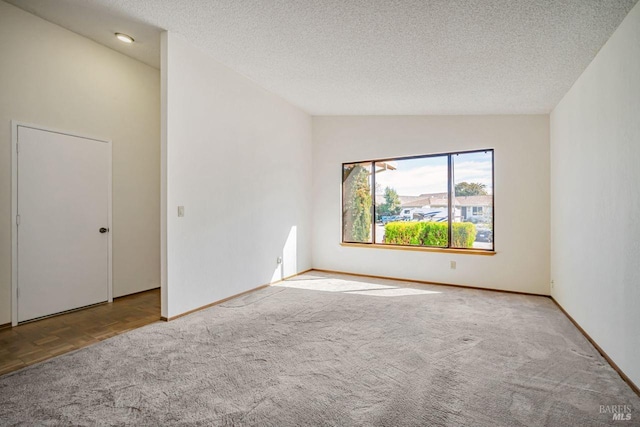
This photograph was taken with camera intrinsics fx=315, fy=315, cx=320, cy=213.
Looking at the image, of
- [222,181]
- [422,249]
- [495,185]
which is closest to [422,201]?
[422,249]

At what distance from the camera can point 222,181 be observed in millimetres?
4109

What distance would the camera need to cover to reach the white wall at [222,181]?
3471 millimetres

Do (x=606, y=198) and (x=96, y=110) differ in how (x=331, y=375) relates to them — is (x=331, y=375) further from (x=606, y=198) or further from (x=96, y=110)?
(x=96, y=110)

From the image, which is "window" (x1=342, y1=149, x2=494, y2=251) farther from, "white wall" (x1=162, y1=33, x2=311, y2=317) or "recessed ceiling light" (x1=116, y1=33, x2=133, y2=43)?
"recessed ceiling light" (x1=116, y1=33, x2=133, y2=43)

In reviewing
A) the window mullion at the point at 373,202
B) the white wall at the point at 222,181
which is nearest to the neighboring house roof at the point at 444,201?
the window mullion at the point at 373,202

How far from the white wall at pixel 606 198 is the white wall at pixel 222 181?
3.89 meters

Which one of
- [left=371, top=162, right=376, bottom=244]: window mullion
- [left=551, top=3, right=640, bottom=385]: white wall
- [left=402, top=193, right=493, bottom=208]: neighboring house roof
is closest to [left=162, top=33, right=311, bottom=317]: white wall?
[left=371, top=162, right=376, bottom=244]: window mullion

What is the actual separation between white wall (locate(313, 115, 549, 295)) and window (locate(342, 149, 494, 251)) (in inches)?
6.3

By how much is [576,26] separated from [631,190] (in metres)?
1.30

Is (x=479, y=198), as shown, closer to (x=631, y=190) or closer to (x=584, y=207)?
(x=584, y=207)

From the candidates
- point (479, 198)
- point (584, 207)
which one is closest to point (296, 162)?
point (479, 198)

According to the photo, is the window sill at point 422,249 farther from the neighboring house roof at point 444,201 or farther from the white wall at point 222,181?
the white wall at point 222,181

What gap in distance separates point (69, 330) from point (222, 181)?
2.24 metres

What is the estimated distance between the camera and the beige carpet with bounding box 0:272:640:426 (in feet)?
6.16
